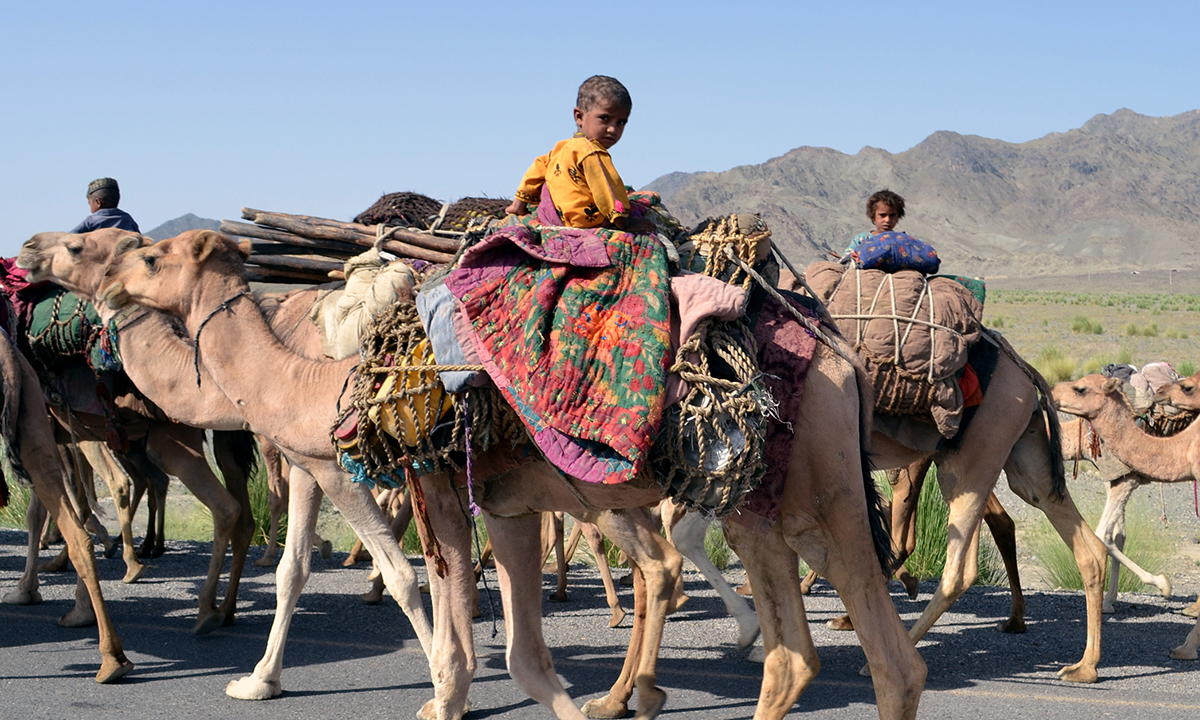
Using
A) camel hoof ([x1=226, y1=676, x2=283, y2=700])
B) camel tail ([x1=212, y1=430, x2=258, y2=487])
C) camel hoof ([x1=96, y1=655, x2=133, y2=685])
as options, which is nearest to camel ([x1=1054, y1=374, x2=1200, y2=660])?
camel hoof ([x1=226, y1=676, x2=283, y2=700])

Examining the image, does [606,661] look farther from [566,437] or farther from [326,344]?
[566,437]

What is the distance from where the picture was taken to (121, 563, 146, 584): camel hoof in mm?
8875

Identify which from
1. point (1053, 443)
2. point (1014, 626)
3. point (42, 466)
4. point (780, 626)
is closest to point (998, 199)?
point (1014, 626)

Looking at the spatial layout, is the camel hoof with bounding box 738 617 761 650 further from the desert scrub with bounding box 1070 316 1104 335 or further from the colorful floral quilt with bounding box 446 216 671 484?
the desert scrub with bounding box 1070 316 1104 335

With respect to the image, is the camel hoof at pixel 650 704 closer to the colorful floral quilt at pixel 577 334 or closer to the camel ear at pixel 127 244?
the colorful floral quilt at pixel 577 334

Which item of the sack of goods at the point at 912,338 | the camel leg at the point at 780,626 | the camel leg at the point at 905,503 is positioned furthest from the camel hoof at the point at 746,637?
the camel leg at the point at 780,626

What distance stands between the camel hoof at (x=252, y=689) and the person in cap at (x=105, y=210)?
3.86 m

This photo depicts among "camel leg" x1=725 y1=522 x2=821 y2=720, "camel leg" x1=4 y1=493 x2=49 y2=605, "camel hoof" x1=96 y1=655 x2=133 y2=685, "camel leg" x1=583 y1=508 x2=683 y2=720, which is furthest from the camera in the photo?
"camel leg" x1=4 y1=493 x2=49 y2=605

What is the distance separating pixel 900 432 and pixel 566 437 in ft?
10.6

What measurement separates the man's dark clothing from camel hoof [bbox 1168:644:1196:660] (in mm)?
7411

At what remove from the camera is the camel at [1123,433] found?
8156 millimetres

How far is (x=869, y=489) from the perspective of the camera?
4.23 meters

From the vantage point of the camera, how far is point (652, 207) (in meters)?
4.69

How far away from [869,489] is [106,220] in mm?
6400
